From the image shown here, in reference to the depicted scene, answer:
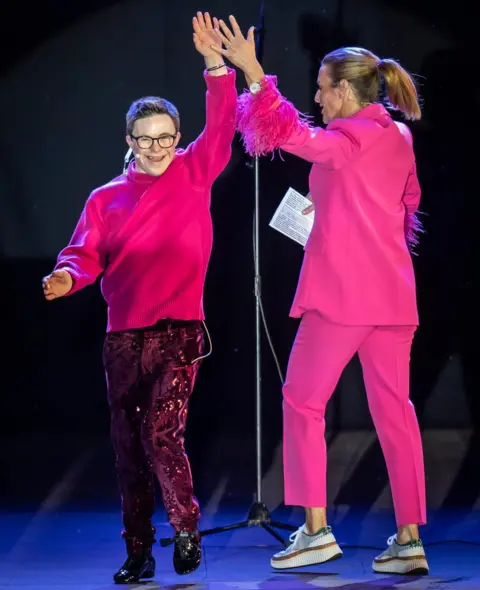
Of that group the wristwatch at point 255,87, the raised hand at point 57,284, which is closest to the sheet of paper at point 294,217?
the wristwatch at point 255,87

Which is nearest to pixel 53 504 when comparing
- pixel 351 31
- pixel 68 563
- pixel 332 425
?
pixel 68 563

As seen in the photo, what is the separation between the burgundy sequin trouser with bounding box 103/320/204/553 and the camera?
271 centimetres

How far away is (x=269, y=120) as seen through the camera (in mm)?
2523

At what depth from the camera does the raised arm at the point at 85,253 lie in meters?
2.72

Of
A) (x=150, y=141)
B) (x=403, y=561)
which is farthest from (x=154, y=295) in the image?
(x=403, y=561)

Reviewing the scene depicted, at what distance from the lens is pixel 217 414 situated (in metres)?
3.96

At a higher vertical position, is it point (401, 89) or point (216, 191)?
point (401, 89)

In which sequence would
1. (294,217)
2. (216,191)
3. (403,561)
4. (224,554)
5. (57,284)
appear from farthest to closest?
(216,191) < (294,217) < (224,554) < (403,561) < (57,284)

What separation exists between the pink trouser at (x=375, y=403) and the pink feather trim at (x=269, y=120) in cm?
51

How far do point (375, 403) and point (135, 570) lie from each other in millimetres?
784

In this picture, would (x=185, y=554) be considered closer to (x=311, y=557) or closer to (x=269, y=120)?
(x=311, y=557)

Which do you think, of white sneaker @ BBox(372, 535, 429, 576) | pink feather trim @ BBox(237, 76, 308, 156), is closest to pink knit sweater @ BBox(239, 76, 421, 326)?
pink feather trim @ BBox(237, 76, 308, 156)

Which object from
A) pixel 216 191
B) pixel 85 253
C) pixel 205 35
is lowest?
pixel 85 253

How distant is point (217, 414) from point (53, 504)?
711 millimetres
